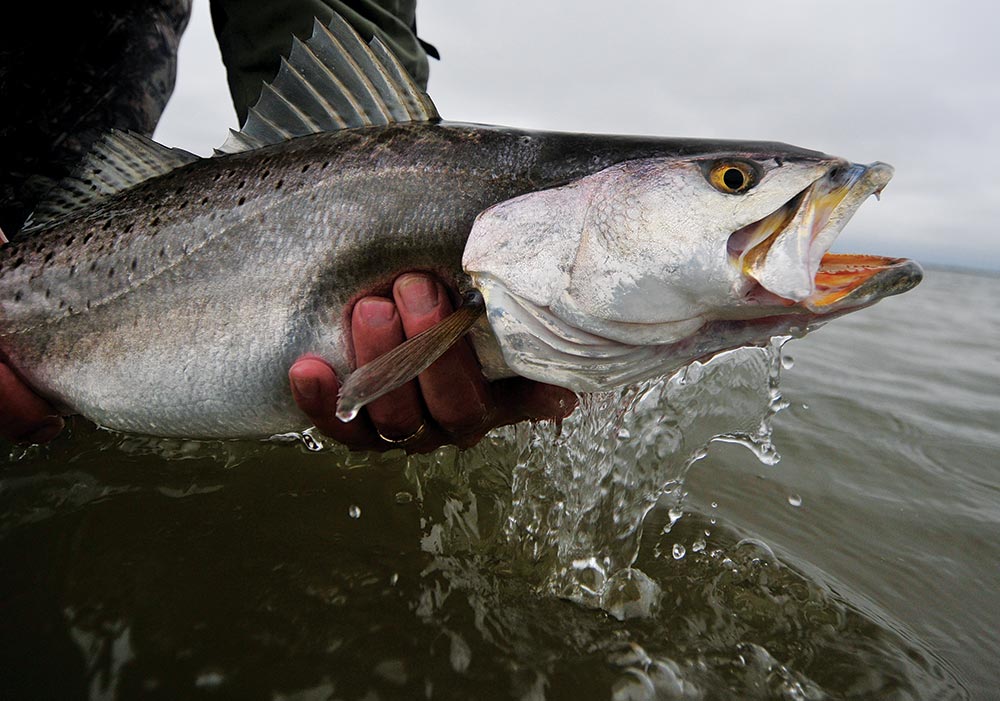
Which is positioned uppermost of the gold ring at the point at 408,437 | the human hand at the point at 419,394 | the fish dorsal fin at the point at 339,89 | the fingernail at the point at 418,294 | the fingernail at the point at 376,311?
the fish dorsal fin at the point at 339,89

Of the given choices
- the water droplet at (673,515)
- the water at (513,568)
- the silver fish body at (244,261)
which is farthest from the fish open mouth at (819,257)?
the water droplet at (673,515)

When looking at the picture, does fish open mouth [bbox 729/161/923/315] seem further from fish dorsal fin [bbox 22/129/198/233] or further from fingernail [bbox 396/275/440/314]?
fish dorsal fin [bbox 22/129/198/233]

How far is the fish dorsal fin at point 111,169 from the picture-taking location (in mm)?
2004

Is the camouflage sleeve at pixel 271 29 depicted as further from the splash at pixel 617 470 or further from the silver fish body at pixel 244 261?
the splash at pixel 617 470

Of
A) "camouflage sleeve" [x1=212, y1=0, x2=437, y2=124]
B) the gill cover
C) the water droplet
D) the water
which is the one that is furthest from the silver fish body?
the water droplet

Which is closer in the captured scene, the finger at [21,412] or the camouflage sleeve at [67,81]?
the finger at [21,412]

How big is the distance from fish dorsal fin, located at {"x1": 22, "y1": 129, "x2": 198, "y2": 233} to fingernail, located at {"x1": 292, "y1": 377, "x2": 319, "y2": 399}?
34.5 inches

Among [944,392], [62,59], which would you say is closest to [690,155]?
[62,59]

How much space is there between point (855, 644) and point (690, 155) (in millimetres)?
1696

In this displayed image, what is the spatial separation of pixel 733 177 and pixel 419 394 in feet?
3.45

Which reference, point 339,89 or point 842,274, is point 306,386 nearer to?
point 339,89

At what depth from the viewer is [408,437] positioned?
1.99 m

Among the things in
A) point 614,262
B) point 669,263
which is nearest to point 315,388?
point 614,262

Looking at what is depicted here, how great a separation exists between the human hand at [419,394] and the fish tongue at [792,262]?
30.8 inches
